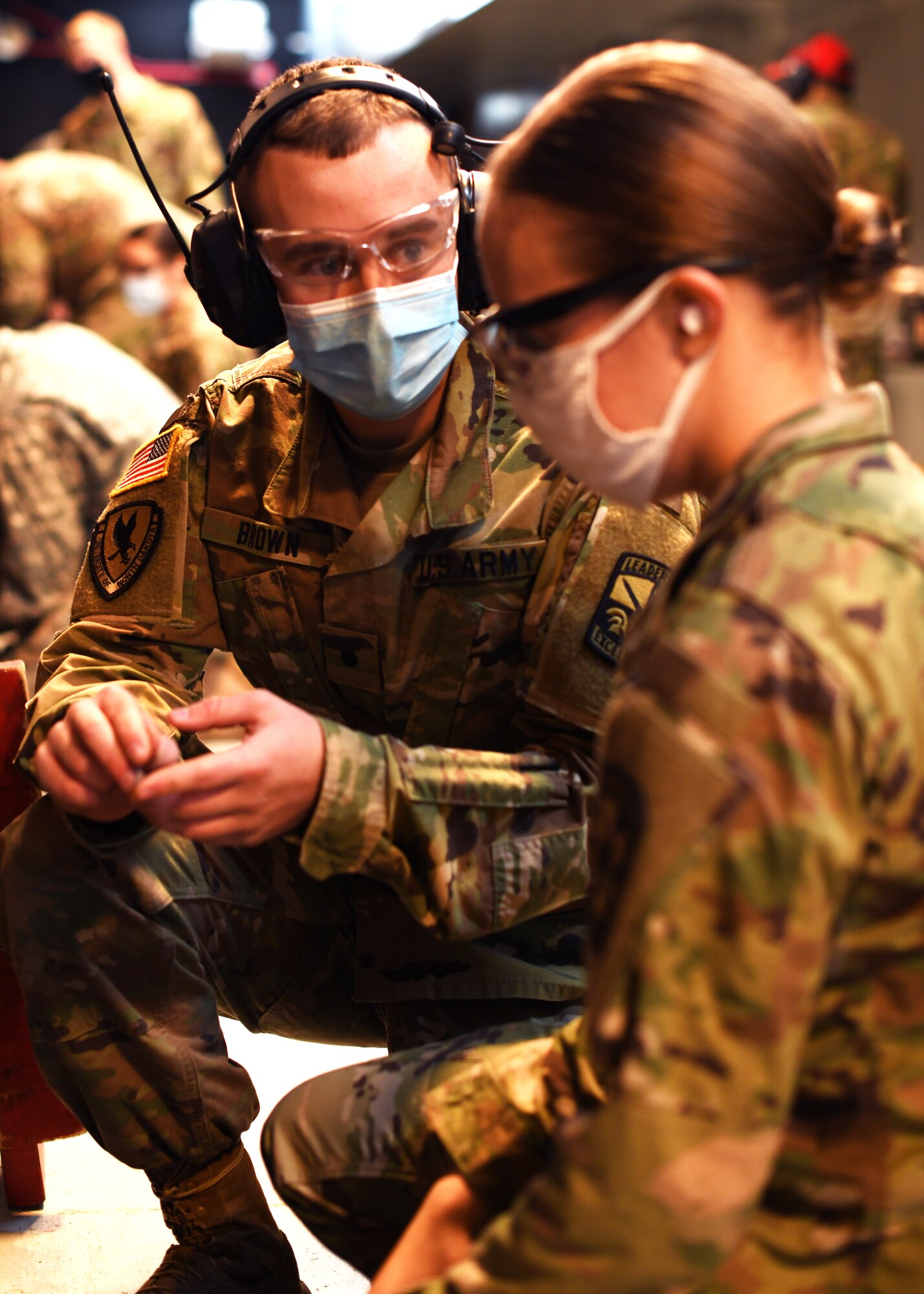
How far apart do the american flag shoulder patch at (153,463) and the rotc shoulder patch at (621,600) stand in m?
0.51

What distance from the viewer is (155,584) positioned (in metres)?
1.53

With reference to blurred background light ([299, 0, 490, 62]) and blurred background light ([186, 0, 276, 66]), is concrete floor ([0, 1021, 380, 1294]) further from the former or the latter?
blurred background light ([186, 0, 276, 66])

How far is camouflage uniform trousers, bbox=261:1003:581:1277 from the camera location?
42.7 inches

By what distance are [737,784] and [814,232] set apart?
0.34 m

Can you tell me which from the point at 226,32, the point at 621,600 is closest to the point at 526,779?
the point at 621,600

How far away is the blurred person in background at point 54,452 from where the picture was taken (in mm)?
3336

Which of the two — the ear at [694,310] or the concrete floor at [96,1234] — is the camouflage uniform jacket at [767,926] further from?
the concrete floor at [96,1234]

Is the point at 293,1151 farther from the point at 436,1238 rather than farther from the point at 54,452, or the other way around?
the point at 54,452

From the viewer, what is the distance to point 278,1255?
1.41 metres

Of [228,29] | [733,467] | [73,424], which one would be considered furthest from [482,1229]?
[228,29]

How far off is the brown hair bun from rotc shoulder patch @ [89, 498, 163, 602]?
88 cm

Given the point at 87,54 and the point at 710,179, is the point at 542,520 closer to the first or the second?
the point at 710,179

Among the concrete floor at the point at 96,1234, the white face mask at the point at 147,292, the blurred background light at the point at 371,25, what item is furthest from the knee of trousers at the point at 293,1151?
the blurred background light at the point at 371,25

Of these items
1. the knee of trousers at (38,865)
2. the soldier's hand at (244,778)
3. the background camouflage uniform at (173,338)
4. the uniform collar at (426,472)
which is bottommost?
the background camouflage uniform at (173,338)
